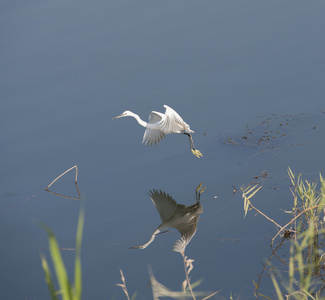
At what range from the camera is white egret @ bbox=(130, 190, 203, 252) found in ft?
13.1

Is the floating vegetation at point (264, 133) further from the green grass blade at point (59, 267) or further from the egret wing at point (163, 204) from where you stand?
the green grass blade at point (59, 267)

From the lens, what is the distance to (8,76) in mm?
7164

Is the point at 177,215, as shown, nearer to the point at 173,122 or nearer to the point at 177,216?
the point at 177,216

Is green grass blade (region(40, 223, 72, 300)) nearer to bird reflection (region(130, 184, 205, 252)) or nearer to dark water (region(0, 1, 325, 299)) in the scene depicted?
dark water (region(0, 1, 325, 299))

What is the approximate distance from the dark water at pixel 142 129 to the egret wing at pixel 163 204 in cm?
5

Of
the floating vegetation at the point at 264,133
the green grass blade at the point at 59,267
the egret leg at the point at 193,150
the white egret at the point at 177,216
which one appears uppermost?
the green grass blade at the point at 59,267

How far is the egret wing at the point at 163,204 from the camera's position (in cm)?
425

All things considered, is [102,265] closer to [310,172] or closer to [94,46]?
[310,172]

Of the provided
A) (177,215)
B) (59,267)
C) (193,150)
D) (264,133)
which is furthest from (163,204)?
(59,267)

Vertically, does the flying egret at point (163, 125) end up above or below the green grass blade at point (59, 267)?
below

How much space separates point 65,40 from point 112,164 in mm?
3204

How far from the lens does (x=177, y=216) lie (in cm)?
420

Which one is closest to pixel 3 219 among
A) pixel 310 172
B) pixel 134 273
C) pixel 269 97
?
pixel 134 273

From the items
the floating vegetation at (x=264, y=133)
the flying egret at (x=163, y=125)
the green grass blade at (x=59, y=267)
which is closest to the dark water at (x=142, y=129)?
the floating vegetation at (x=264, y=133)
